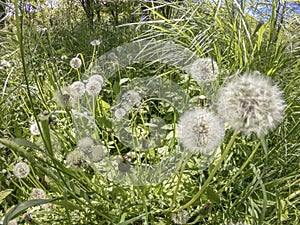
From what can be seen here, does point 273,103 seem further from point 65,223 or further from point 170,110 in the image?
point 170,110

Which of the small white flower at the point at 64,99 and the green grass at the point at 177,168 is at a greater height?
the small white flower at the point at 64,99

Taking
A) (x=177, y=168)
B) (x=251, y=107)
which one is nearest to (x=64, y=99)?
(x=177, y=168)

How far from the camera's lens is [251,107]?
475 mm

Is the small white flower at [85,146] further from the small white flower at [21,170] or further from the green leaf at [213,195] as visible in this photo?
the green leaf at [213,195]

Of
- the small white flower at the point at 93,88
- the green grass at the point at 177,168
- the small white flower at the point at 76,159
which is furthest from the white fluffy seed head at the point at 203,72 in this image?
the small white flower at the point at 76,159

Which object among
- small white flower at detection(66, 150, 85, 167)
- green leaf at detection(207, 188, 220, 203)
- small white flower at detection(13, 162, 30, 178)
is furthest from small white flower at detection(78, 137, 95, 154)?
green leaf at detection(207, 188, 220, 203)

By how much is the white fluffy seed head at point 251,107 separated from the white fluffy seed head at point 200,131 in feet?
0.28

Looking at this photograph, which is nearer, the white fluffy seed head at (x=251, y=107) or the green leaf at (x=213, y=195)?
the white fluffy seed head at (x=251, y=107)

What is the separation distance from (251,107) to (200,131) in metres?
0.13

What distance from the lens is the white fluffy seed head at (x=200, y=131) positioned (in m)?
0.58

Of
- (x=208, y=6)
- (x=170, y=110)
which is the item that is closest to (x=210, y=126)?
(x=170, y=110)

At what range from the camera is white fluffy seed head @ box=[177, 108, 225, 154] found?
58 cm

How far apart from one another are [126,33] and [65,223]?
1624 millimetres

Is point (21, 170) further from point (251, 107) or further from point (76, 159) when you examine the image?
point (251, 107)
